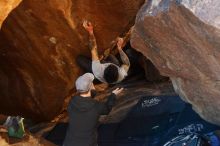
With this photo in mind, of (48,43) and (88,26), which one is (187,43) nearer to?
(88,26)

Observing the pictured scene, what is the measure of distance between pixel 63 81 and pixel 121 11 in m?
1.62

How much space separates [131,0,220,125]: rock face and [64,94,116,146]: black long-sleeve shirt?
100cm

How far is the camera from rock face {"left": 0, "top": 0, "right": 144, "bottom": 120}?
21.4 ft

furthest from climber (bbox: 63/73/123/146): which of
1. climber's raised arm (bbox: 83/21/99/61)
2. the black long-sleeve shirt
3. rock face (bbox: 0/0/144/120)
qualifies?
rock face (bbox: 0/0/144/120)

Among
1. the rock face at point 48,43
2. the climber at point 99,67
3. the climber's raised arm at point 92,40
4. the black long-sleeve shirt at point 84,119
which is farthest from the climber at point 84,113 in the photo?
the rock face at point 48,43

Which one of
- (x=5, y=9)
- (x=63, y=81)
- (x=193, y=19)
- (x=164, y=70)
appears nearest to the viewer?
(x=193, y=19)

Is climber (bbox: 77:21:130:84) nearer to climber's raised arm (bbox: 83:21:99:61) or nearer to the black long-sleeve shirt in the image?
climber's raised arm (bbox: 83:21:99:61)

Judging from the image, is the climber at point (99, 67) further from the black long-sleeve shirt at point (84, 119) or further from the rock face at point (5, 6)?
the rock face at point (5, 6)

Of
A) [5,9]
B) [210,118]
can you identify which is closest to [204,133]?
[210,118]

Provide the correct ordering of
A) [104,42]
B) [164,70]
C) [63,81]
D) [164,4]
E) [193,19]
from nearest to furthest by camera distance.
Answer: [193,19]
[164,4]
[164,70]
[104,42]
[63,81]

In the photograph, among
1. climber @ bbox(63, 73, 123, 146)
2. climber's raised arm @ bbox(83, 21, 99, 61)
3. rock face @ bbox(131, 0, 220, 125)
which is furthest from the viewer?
climber's raised arm @ bbox(83, 21, 99, 61)

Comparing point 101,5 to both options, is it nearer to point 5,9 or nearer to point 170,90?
point 5,9

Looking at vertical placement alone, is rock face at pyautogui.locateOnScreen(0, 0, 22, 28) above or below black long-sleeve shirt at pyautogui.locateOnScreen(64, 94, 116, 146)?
above

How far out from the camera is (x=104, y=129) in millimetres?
7332
